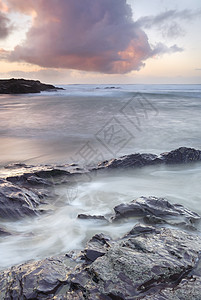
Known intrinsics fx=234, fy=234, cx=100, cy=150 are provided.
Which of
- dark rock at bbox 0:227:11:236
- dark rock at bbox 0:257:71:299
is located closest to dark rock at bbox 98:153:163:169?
dark rock at bbox 0:227:11:236

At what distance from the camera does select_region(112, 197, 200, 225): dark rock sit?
9.94 feet

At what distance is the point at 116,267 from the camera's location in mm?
1947

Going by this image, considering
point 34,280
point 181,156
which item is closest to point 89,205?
point 34,280

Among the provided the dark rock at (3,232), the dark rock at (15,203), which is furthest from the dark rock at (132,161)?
the dark rock at (3,232)

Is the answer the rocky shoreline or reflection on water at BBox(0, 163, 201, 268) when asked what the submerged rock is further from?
reflection on water at BBox(0, 163, 201, 268)

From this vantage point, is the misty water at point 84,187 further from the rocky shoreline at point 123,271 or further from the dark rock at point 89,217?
the rocky shoreline at point 123,271

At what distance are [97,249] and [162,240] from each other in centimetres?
65

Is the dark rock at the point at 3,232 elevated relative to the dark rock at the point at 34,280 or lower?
lower

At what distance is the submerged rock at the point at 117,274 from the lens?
1778 millimetres

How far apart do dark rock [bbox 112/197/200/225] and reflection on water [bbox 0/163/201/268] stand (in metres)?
0.13

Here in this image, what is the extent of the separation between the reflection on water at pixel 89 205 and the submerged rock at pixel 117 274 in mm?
606

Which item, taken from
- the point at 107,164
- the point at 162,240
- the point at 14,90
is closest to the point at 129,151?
the point at 107,164

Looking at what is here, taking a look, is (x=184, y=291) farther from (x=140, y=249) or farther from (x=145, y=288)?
(x=140, y=249)

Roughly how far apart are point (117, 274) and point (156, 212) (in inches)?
54.8
